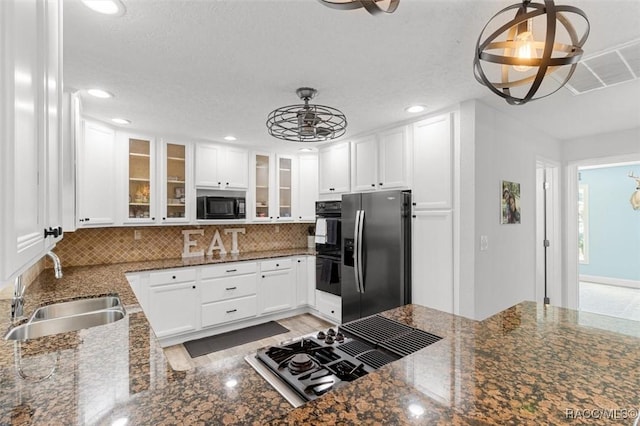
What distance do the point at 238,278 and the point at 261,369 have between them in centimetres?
293

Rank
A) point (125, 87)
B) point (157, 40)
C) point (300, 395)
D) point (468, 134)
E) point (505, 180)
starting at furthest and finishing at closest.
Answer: point (505, 180) < point (468, 134) < point (125, 87) < point (157, 40) < point (300, 395)

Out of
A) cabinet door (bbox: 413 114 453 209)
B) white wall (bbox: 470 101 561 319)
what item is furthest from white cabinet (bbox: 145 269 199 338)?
white wall (bbox: 470 101 561 319)

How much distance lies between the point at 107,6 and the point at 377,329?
1.95 m

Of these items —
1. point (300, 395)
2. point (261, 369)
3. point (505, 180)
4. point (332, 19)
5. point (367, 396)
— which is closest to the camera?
point (367, 396)

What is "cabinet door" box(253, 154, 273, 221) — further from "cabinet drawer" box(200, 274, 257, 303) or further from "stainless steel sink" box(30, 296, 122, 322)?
"stainless steel sink" box(30, 296, 122, 322)

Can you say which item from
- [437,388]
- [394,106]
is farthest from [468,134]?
[437,388]

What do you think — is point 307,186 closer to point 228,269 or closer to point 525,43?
point 228,269

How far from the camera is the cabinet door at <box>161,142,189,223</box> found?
3662mm

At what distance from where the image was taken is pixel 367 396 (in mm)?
816

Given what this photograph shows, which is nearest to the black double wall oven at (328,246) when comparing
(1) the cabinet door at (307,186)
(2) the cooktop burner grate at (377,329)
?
(1) the cabinet door at (307,186)

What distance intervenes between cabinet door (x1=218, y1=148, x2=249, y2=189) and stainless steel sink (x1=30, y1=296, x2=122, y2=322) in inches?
86.7

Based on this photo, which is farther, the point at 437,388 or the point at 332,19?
the point at 332,19

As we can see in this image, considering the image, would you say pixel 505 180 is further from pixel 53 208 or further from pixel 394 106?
pixel 53 208

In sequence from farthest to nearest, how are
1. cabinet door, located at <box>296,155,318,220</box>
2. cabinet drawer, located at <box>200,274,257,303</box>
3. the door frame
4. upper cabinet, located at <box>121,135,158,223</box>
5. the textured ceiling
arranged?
cabinet door, located at <box>296,155,318,220</box> → the door frame → cabinet drawer, located at <box>200,274,257,303</box> → upper cabinet, located at <box>121,135,158,223</box> → the textured ceiling
